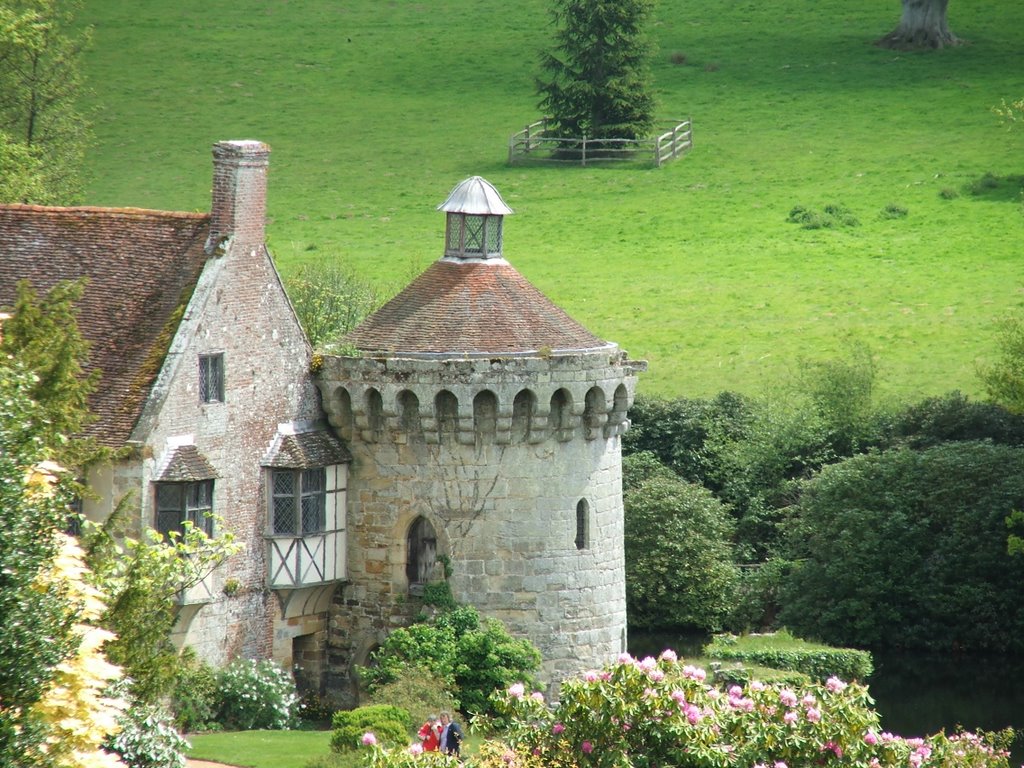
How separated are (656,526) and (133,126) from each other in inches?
1858

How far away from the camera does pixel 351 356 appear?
4872cm

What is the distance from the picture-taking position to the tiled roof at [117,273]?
45.5 meters

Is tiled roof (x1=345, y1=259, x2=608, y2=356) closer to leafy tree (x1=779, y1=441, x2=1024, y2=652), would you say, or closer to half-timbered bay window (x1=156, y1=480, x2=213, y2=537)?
half-timbered bay window (x1=156, y1=480, x2=213, y2=537)

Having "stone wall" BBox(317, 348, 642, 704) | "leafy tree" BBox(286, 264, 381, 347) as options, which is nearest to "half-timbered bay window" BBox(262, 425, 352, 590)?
"stone wall" BBox(317, 348, 642, 704)

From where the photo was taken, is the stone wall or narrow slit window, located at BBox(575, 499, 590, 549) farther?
narrow slit window, located at BBox(575, 499, 590, 549)

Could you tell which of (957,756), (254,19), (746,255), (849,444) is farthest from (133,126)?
(957,756)

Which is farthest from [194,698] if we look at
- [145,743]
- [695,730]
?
[695,730]

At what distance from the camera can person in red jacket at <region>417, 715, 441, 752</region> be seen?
38906mm

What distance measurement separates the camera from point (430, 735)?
39.6m

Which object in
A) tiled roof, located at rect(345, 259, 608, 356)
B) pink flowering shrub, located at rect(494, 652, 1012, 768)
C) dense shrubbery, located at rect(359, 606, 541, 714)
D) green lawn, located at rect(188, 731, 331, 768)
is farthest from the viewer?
tiled roof, located at rect(345, 259, 608, 356)

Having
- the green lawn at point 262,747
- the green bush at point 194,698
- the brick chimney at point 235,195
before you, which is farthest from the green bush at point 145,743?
the brick chimney at point 235,195

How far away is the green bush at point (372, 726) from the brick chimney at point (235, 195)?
11.0 meters

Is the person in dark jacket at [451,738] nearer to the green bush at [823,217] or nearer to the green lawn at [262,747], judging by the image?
the green lawn at [262,747]

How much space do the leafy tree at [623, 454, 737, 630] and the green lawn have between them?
2115 centimetres
